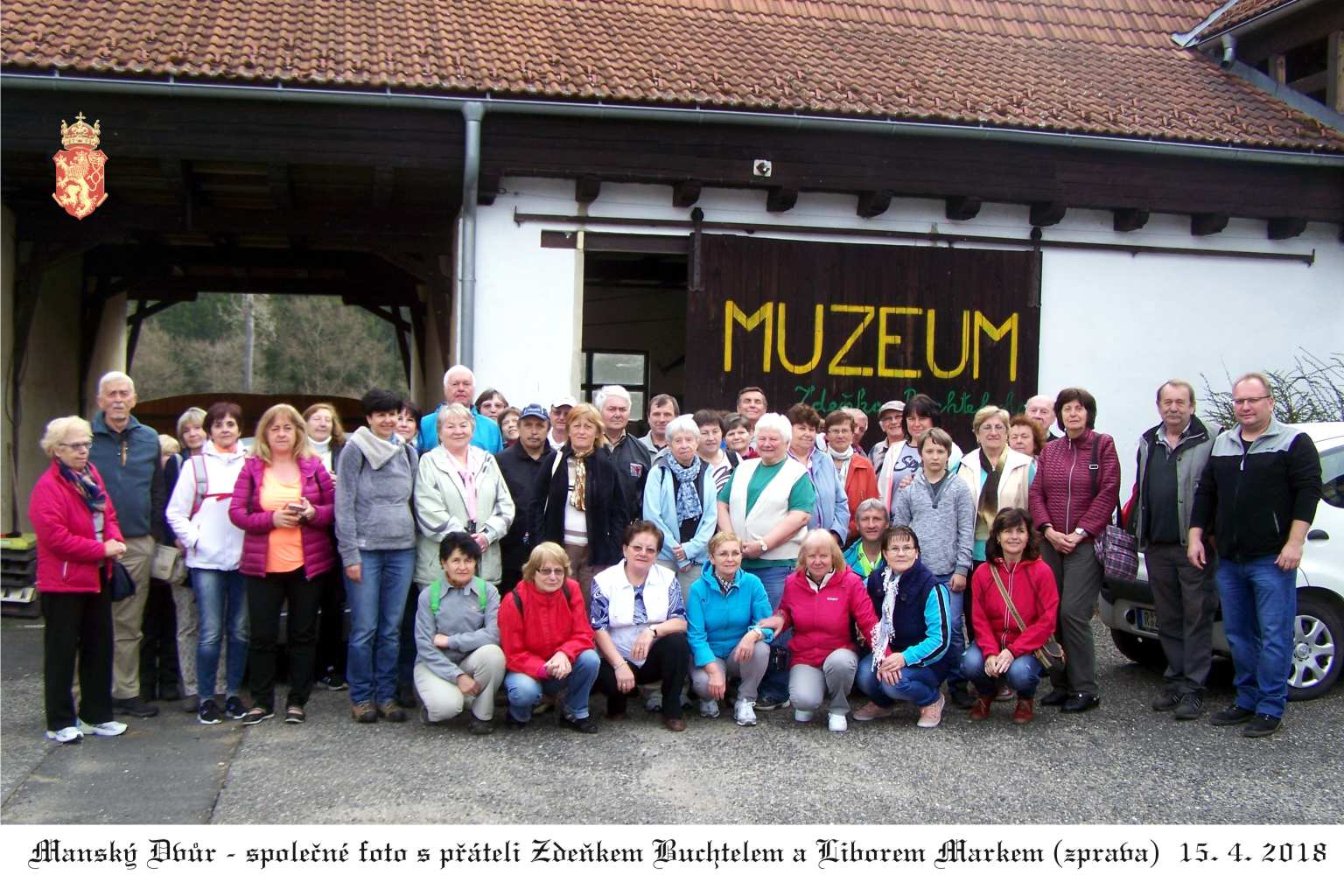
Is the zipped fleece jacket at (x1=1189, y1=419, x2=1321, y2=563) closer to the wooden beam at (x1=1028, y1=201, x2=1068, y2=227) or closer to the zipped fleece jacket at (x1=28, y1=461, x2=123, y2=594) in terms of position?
the wooden beam at (x1=1028, y1=201, x2=1068, y2=227)

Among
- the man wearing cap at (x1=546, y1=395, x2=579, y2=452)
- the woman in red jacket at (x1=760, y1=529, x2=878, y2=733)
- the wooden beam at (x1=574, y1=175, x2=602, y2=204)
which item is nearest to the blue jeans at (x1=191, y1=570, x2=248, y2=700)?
the man wearing cap at (x1=546, y1=395, x2=579, y2=452)

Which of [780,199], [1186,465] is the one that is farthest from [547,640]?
[780,199]

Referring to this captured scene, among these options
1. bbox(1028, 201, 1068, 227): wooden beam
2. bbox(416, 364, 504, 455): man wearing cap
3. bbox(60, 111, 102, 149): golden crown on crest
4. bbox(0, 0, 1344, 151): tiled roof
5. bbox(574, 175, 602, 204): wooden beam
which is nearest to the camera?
bbox(416, 364, 504, 455): man wearing cap

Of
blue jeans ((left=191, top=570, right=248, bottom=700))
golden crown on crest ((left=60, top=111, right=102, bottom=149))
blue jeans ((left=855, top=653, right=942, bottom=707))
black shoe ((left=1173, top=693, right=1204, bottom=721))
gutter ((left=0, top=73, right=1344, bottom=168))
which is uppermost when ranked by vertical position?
gutter ((left=0, top=73, right=1344, bottom=168))

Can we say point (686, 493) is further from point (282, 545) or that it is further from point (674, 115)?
point (674, 115)

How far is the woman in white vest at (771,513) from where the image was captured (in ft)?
21.4

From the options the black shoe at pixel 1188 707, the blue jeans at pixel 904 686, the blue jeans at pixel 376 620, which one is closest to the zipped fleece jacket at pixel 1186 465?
the black shoe at pixel 1188 707

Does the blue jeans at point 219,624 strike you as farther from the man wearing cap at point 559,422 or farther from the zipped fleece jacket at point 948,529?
the zipped fleece jacket at point 948,529

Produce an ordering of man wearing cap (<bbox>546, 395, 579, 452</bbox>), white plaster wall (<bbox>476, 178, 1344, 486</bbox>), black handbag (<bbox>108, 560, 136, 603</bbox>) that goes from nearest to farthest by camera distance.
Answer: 1. black handbag (<bbox>108, 560, 136, 603</bbox>)
2. man wearing cap (<bbox>546, 395, 579, 452</bbox>)
3. white plaster wall (<bbox>476, 178, 1344, 486</bbox>)

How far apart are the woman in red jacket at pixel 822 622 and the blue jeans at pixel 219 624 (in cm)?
262

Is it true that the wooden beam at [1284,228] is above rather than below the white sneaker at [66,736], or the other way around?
above

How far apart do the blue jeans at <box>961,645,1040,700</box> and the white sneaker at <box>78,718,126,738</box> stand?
4.15 m

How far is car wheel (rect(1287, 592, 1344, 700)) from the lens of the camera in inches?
263

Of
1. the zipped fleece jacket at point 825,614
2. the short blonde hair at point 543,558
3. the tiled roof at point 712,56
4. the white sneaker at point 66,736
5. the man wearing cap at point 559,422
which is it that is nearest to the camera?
the white sneaker at point 66,736
